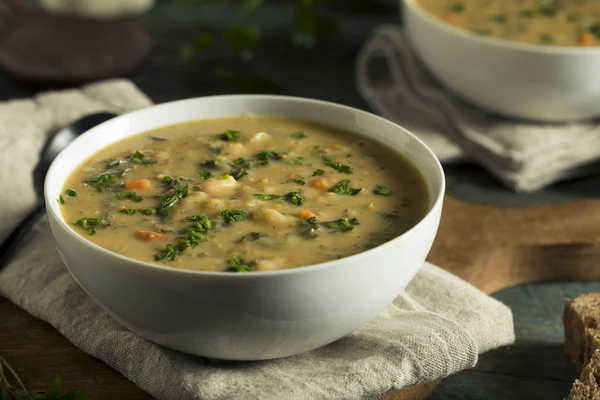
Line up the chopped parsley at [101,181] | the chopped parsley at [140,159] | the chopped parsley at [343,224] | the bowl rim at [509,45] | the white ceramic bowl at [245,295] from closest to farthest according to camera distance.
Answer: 1. the white ceramic bowl at [245,295]
2. the chopped parsley at [343,224]
3. the chopped parsley at [101,181]
4. the chopped parsley at [140,159]
5. the bowl rim at [509,45]

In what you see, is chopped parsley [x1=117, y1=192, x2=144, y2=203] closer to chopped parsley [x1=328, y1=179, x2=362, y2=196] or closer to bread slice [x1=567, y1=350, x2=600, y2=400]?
chopped parsley [x1=328, y1=179, x2=362, y2=196]

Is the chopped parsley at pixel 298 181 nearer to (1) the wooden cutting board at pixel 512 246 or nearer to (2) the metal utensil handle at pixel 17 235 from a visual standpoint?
(1) the wooden cutting board at pixel 512 246

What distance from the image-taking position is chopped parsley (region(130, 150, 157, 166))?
2750 mm

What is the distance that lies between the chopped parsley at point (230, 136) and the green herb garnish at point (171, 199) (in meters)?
0.39

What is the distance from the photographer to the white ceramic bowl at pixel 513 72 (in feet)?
12.3

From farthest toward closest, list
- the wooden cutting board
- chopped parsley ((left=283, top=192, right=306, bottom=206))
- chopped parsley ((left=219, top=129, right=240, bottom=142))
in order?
1. the wooden cutting board
2. chopped parsley ((left=219, top=129, right=240, bottom=142))
3. chopped parsley ((left=283, top=192, right=306, bottom=206))

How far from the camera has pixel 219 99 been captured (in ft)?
9.93

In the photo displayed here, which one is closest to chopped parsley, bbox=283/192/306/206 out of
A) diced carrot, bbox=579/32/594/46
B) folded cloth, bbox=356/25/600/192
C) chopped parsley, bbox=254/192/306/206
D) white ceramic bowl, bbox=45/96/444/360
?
chopped parsley, bbox=254/192/306/206

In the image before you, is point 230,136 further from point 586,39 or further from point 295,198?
point 586,39

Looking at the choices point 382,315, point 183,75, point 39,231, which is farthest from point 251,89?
point 382,315

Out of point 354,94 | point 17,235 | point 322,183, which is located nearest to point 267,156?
point 322,183

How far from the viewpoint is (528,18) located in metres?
4.25

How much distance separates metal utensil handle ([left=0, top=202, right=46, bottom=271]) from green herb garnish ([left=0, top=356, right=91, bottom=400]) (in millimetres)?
574

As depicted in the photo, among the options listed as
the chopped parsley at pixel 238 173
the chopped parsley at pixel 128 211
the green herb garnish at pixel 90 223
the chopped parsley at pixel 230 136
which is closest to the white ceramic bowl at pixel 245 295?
the green herb garnish at pixel 90 223
